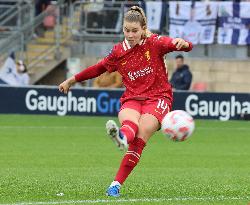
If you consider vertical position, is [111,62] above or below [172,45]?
below

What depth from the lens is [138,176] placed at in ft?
46.8

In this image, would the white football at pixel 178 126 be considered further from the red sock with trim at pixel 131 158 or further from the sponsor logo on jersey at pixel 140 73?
the sponsor logo on jersey at pixel 140 73

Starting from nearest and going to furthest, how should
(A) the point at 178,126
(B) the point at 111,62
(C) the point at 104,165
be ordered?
1. (A) the point at 178,126
2. (B) the point at 111,62
3. (C) the point at 104,165

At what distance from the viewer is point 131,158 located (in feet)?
36.8

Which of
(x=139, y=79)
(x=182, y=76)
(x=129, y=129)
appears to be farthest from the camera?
(x=182, y=76)

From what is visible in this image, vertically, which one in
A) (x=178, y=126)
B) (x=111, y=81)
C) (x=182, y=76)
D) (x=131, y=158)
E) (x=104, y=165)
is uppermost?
(x=178, y=126)

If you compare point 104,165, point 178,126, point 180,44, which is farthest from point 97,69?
point 104,165

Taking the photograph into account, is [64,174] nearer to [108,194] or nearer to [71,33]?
[108,194]

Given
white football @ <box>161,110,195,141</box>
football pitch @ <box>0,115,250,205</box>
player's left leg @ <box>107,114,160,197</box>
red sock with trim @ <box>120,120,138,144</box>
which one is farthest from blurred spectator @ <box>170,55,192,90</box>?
white football @ <box>161,110,195,141</box>

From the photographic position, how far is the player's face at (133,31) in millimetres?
11242

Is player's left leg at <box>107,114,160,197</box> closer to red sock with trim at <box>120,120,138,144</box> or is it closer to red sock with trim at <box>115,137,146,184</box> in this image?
red sock with trim at <box>115,137,146,184</box>

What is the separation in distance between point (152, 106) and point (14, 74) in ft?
63.1

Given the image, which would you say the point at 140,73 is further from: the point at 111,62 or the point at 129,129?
the point at 129,129

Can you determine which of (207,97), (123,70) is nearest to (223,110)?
(207,97)
